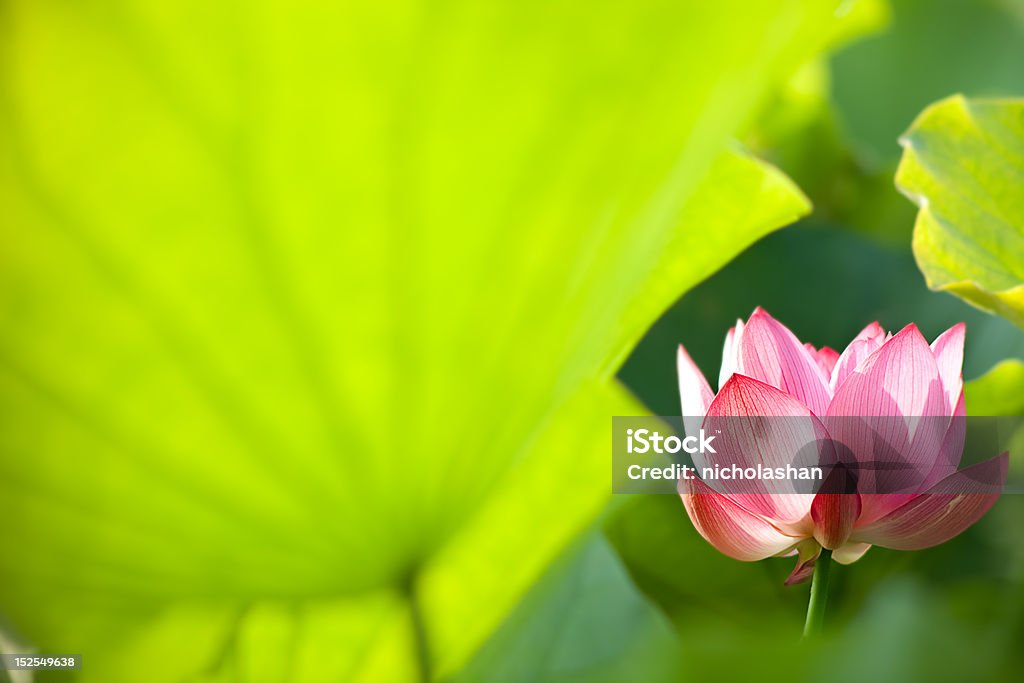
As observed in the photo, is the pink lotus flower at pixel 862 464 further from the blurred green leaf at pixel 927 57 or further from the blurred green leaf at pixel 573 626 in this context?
the blurred green leaf at pixel 927 57

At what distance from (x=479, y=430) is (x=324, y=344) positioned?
0.11ft

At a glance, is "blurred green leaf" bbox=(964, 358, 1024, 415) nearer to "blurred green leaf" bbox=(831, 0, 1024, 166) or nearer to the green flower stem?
the green flower stem

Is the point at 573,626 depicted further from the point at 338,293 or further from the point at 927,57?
the point at 927,57

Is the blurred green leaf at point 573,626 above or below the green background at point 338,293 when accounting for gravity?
below

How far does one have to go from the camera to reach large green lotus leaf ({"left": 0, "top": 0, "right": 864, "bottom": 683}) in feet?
0.47

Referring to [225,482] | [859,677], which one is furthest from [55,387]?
[859,677]

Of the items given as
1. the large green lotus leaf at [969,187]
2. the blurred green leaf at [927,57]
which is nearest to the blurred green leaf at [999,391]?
the large green lotus leaf at [969,187]

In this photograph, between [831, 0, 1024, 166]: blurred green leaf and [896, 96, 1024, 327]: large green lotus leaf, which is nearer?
[896, 96, 1024, 327]: large green lotus leaf

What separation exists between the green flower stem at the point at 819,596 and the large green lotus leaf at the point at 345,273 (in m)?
0.05

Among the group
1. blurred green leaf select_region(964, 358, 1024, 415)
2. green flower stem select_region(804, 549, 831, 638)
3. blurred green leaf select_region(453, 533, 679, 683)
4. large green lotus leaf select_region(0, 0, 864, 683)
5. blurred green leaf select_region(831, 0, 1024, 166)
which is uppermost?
blurred green leaf select_region(831, 0, 1024, 166)

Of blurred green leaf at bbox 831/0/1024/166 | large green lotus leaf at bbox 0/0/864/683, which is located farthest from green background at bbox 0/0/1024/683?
blurred green leaf at bbox 831/0/1024/166

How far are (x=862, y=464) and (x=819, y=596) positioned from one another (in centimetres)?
3

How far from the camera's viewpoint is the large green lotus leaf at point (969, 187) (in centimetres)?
22

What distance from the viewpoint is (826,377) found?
0.63 feet
